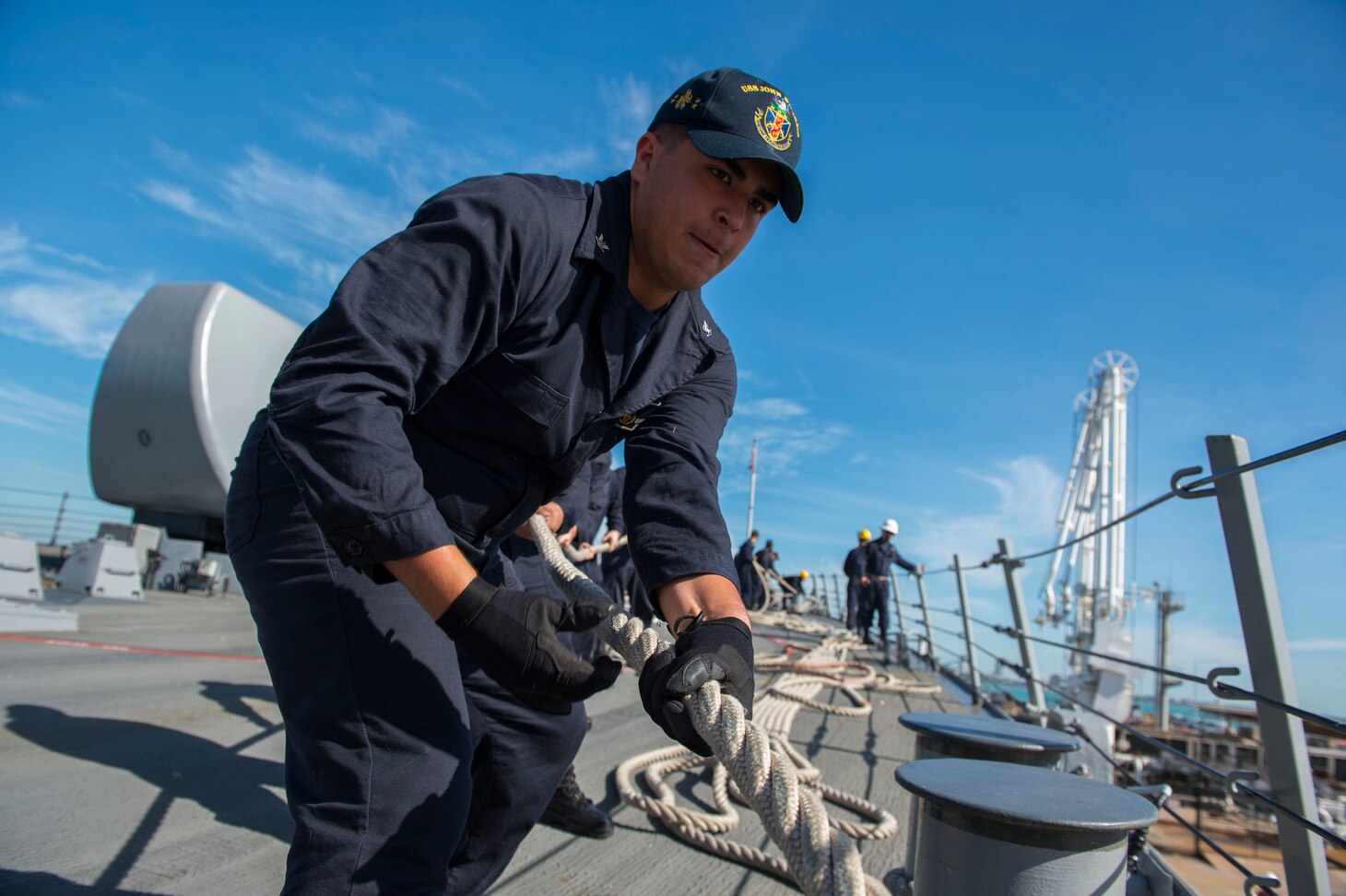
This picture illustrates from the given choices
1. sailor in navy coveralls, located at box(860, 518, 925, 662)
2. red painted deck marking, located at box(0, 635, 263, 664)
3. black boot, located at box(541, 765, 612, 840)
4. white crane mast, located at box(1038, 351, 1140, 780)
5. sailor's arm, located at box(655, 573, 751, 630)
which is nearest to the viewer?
sailor's arm, located at box(655, 573, 751, 630)

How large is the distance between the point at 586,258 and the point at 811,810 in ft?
2.91

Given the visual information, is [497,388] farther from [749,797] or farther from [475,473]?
→ [749,797]

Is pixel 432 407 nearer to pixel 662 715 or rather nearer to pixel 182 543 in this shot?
pixel 662 715

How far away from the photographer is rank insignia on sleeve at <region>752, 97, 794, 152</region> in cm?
130

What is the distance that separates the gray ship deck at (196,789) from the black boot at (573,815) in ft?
0.11

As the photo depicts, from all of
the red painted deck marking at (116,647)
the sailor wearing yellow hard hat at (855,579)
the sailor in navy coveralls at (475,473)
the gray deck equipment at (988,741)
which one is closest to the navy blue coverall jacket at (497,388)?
the sailor in navy coveralls at (475,473)

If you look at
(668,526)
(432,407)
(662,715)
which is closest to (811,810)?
(662,715)

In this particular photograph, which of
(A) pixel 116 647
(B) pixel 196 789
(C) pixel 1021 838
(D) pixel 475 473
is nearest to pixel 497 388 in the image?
(D) pixel 475 473

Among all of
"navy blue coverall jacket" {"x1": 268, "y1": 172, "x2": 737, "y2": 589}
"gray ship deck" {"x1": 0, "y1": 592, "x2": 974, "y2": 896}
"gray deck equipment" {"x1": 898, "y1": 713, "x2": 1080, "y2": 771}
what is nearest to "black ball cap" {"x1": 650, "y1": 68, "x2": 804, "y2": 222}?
"navy blue coverall jacket" {"x1": 268, "y1": 172, "x2": 737, "y2": 589}

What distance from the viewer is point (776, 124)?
133 centimetres

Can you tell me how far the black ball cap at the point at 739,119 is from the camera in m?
1.26

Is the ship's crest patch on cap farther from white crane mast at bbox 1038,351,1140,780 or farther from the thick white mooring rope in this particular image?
white crane mast at bbox 1038,351,1140,780

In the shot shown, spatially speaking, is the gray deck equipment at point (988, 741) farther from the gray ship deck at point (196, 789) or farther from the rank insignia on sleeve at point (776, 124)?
the rank insignia on sleeve at point (776, 124)

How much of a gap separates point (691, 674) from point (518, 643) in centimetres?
23
